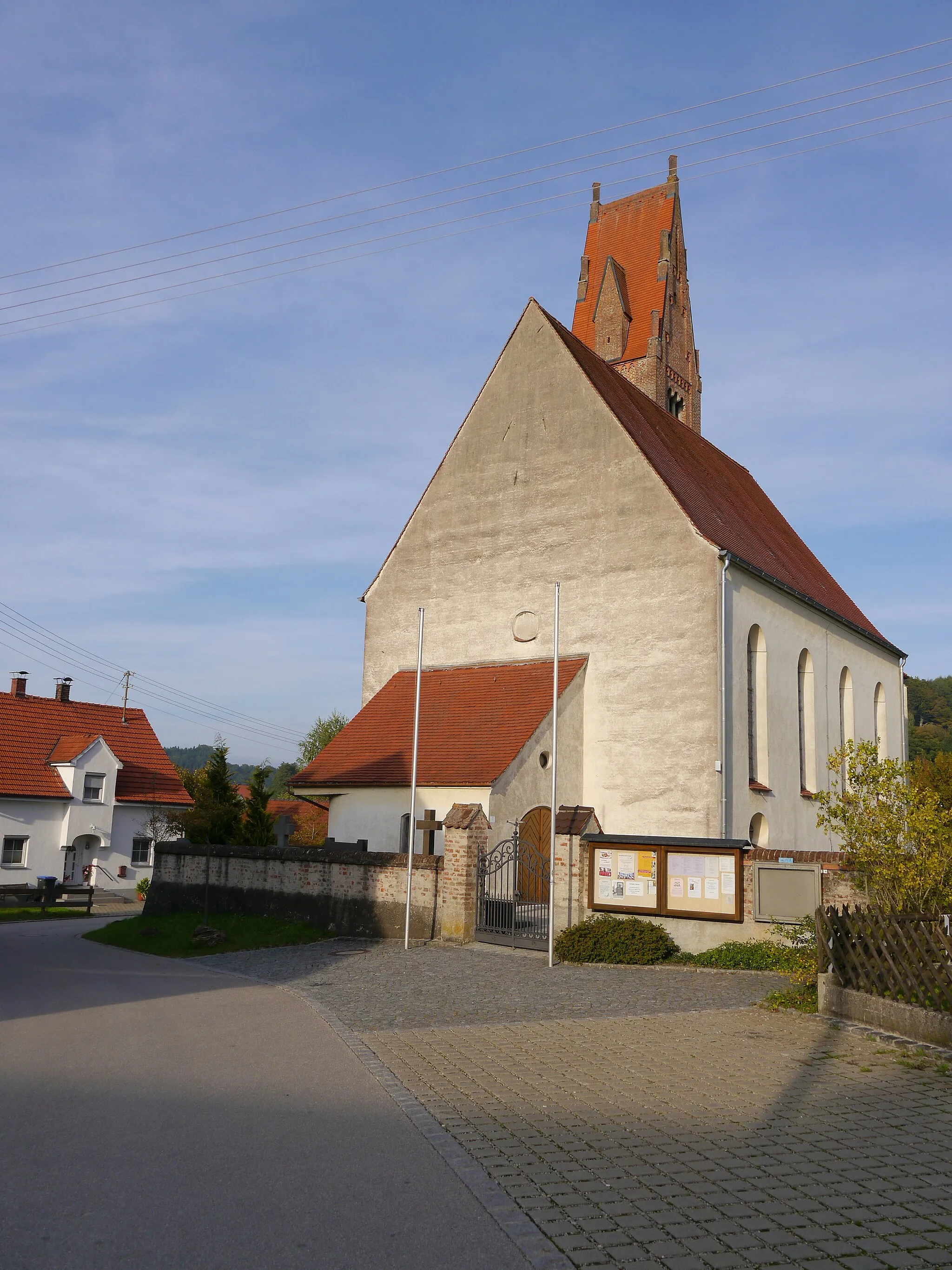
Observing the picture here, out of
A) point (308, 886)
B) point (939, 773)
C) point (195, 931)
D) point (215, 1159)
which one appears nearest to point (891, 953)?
point (215, 1159)

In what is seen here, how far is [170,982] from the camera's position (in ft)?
47.6

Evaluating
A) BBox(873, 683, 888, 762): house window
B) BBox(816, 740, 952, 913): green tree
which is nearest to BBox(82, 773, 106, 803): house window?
BBox(873, 683, 888, 762): house window

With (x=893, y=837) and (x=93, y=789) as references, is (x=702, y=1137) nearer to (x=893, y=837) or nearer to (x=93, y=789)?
(x=893, y=837)

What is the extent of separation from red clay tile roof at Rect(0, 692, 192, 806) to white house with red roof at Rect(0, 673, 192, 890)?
40 mm

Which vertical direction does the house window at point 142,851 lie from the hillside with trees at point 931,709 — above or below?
below

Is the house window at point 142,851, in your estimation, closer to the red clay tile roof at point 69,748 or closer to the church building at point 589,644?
the red clay tile roof at point 69,748

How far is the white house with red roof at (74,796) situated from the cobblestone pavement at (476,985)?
25.1 metres

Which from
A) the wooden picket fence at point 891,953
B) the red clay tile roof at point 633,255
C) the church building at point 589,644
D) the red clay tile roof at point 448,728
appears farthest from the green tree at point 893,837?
the red clay tile roof at point 633,255

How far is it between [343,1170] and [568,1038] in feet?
14.6

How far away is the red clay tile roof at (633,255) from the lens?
3934 cm

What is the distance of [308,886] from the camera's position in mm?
20297

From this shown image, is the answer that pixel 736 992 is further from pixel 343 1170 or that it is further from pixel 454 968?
pixel 343 1170

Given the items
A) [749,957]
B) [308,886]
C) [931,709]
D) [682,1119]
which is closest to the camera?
[682,1119]

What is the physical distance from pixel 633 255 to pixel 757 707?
76.9 ft
